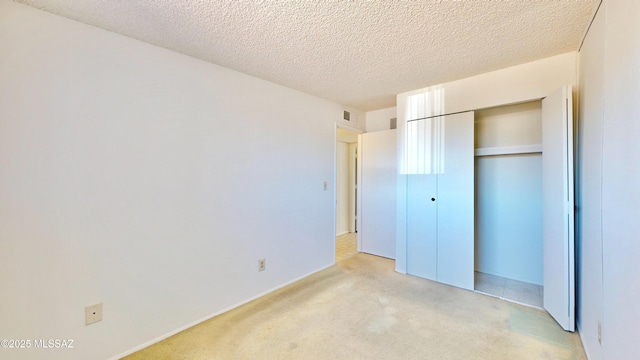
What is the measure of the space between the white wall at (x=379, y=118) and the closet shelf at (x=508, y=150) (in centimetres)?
136

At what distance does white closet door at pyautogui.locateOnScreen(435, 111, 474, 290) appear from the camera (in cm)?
276

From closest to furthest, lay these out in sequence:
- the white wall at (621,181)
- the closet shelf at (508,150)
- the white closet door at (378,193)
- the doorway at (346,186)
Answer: the white wall at (621,181)
the closet shelf at (508,150)
the white closet door at (378,193)
the doorway at (346,186)

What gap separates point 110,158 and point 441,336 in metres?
2.79

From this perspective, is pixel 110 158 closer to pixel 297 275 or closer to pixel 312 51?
pixel 312 51

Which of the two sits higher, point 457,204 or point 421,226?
point 457,204

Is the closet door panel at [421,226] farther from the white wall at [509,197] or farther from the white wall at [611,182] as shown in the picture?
the white wall at [611,182]

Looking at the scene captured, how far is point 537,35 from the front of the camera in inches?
74.3

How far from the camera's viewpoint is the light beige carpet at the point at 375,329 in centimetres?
177

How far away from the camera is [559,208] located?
2035 millimetres

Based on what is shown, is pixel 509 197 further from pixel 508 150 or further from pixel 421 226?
pixel 421 226

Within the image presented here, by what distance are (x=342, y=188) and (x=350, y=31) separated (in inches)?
149

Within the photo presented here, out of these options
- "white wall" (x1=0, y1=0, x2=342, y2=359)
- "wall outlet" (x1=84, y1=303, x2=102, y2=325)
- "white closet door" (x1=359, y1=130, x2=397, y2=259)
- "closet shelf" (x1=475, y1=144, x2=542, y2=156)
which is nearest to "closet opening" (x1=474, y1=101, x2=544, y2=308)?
"closet shelf" (x1=475, y1=144, x2=542, y2=156)

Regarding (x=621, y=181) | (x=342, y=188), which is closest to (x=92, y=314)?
(x=621, y=181)

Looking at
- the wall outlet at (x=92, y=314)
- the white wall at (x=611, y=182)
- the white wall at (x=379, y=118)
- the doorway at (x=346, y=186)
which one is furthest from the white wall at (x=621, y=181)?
the doorway at (x=346, y=186)
